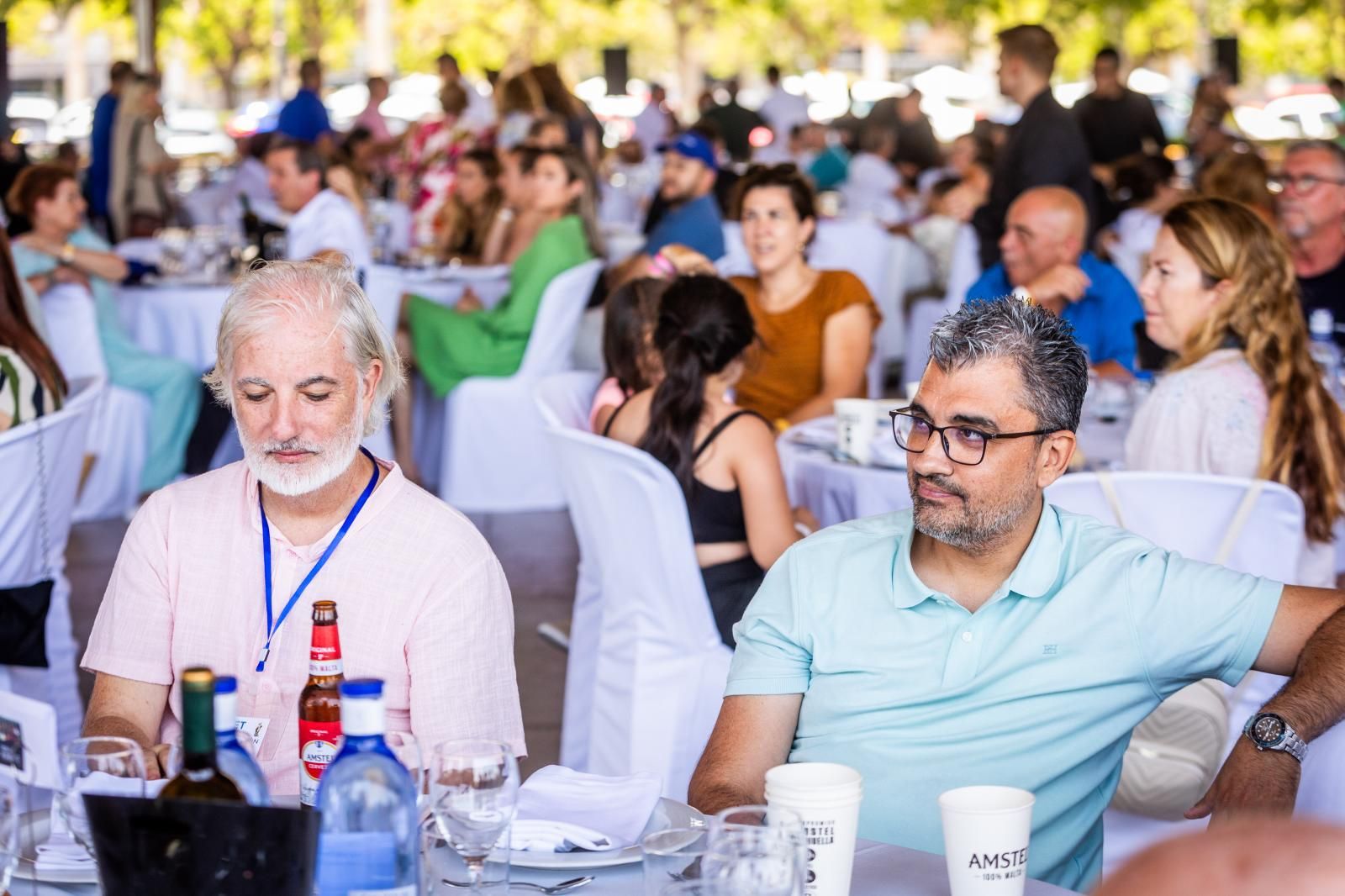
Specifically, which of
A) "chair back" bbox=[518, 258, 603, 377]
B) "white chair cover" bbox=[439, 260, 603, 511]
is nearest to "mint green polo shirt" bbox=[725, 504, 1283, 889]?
"chair back" bbox=[518, 258, 603, 377]

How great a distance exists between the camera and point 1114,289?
5121 millimetres

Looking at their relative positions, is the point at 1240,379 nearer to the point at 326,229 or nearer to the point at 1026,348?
the point at 1026,348

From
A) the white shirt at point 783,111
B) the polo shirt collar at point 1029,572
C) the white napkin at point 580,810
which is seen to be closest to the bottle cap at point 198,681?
the white napkin at point 580,810

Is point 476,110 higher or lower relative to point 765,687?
higher

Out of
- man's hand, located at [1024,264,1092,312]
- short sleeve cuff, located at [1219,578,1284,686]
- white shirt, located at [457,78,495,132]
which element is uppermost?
white shirt, located at [457,78,495,132]

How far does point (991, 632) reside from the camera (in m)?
2.16

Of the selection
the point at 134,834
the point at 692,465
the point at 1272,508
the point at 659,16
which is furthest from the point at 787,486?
the point at 659,16

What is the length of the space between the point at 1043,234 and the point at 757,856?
3.92 m

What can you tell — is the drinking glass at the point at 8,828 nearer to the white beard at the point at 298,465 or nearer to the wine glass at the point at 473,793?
the wine glass at the point at 473,793

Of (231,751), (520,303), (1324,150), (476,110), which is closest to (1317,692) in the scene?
(231,751)

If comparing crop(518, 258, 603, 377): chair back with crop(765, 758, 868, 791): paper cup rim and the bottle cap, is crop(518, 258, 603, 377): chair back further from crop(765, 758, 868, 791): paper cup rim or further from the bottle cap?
the bottle cap

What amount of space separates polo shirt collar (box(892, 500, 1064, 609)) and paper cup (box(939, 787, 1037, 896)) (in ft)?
1.85

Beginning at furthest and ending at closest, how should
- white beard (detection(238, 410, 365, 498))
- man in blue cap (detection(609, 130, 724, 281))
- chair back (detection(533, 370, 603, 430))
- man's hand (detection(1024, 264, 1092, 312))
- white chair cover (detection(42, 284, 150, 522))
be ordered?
man in blue cap (detection(609, 130, 724, 281))
white chair cover (detection(42, 284, 150, 522))
man's hand (detection(1024, 264, 1092, 312))
chair back (detection(533, 370, 603, 430))
white beard (detection(238, 410, 365, 498))

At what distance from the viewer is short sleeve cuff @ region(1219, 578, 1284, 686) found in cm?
211
